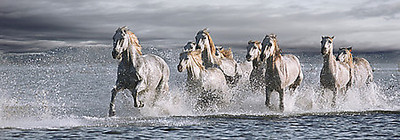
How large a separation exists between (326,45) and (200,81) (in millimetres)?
3558

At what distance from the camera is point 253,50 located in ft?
40.2

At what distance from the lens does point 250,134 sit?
911 centimetres

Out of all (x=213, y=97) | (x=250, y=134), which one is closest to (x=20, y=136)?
(x=250, y=134)

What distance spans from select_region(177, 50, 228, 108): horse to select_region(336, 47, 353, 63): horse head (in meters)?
4.66

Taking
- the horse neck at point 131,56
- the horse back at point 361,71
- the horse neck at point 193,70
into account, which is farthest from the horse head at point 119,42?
the horse back at point 361,71

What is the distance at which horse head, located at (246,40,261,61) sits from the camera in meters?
12.2

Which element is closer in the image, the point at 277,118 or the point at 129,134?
the point at 129,134

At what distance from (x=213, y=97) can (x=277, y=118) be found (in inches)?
76.2

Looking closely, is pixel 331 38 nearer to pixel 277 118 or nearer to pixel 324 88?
pixel 324 88

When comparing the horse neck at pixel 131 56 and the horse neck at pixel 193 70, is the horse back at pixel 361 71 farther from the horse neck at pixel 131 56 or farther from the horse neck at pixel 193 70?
the horse neck at pixel 131 56

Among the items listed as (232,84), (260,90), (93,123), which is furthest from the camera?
(232,84)

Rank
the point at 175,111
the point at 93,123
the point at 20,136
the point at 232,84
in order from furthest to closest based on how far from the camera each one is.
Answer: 1. the point at 232,84
2. the point at 175,111
3. the point at 93,123
4. the point at 20,136

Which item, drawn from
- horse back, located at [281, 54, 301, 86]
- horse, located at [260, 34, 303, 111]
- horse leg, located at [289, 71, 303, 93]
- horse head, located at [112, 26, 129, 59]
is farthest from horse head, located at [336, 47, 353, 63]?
horse head, located at [112, 26, 129, 59]

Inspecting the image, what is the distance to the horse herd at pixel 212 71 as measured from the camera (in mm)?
11211
